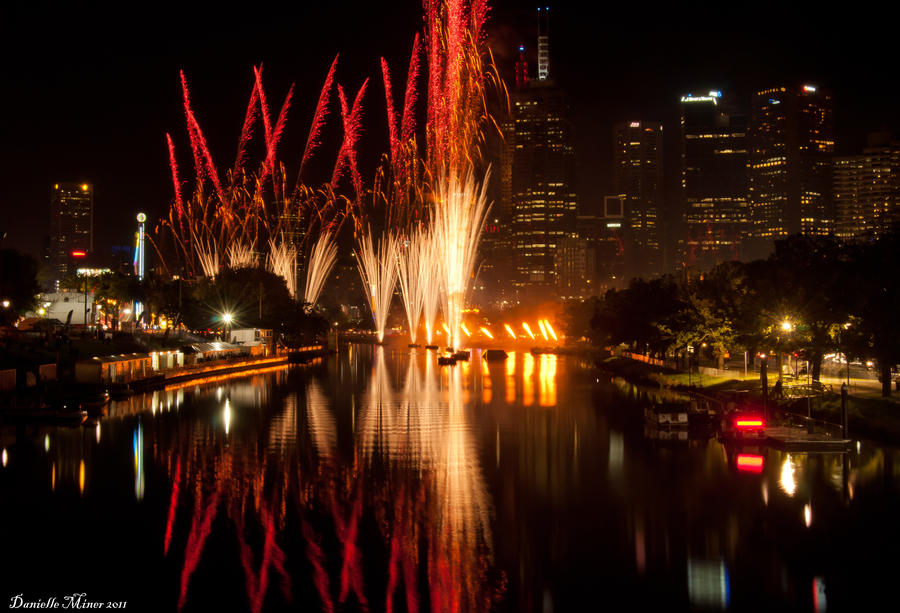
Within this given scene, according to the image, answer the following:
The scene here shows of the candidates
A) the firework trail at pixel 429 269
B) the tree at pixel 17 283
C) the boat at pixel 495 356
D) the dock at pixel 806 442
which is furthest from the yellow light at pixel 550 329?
the dock at pixel 806 442

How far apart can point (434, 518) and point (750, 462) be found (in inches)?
448

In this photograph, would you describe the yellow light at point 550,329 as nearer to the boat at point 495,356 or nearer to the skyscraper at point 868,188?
the boat at point 495,356

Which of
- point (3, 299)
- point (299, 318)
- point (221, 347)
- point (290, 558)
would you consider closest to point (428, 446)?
point (290, 558)

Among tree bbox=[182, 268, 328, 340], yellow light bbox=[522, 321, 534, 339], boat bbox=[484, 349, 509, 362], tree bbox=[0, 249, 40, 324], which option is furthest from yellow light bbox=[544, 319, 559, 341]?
tree bbox=[0, 249, 40, 324]

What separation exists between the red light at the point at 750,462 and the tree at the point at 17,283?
51472 mm

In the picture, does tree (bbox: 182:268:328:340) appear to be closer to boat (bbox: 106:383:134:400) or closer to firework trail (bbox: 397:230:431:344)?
firework trail (bbox: 397:230:431:344)

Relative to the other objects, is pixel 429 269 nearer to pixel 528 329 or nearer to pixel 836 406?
pixel 836 406

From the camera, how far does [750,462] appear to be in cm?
2523

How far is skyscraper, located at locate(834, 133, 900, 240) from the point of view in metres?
182

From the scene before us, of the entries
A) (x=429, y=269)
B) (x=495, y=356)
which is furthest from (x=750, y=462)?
(x=495, y=356)

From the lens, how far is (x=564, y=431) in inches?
1283

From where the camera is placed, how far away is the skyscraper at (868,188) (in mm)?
181500

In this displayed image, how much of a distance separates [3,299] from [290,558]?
5381 centimetres

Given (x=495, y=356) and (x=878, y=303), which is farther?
(x=495, y=356)
